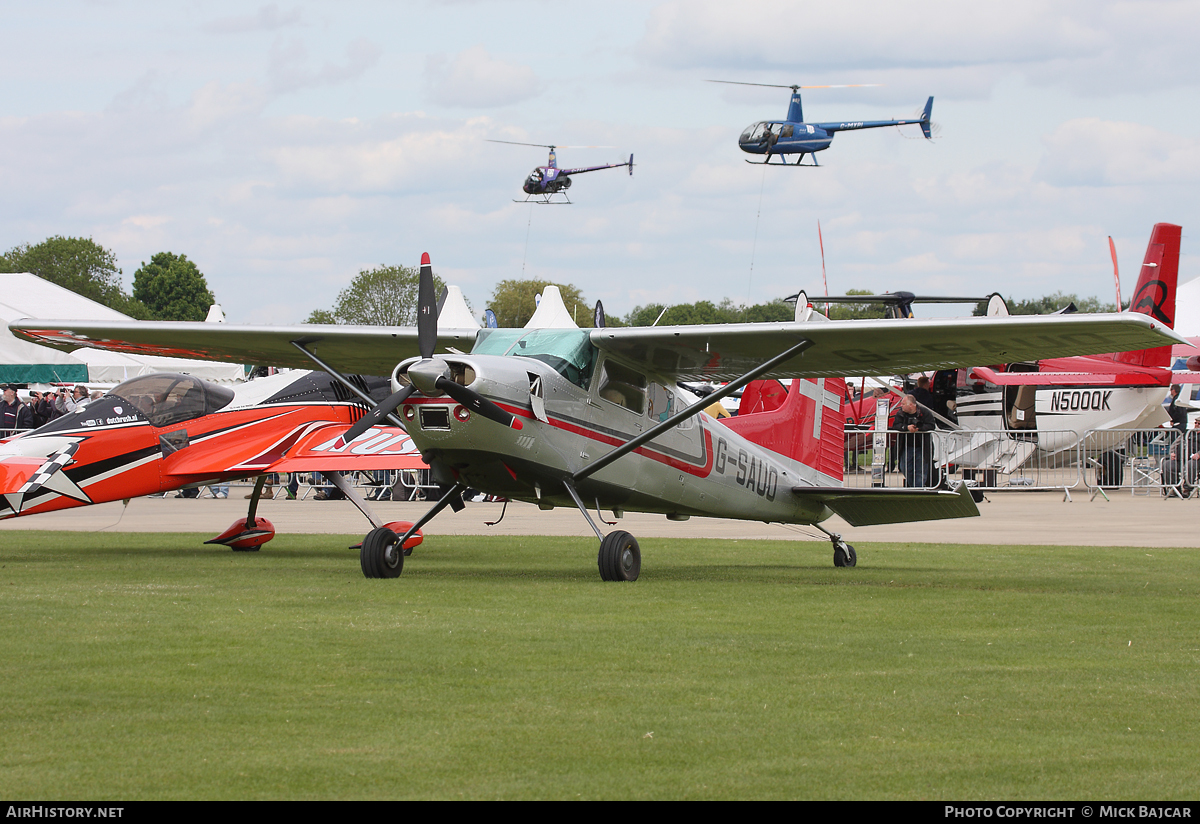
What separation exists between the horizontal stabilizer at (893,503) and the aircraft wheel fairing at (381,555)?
4.97m

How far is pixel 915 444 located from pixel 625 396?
15.3 m

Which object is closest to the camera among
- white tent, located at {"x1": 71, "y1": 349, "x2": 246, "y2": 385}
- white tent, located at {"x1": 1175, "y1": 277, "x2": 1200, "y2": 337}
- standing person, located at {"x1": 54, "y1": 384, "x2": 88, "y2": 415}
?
standing person, located at {"x1": 54, "y1": 384, "x2": 88, "y2": 415}

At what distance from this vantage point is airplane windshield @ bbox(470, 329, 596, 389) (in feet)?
38.3

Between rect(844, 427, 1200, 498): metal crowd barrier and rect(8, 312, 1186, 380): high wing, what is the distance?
13749 millimetres

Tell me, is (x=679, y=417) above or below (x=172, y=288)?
below

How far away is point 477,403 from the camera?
10.4 m

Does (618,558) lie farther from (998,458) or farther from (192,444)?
(998,458)

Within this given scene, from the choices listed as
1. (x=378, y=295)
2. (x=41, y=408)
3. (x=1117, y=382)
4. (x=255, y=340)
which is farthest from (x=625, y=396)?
(x=378, y=295)

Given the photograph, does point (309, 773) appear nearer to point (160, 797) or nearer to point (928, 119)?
point (160, 797)

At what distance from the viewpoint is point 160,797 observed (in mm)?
3904

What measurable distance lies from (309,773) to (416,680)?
5.73ft

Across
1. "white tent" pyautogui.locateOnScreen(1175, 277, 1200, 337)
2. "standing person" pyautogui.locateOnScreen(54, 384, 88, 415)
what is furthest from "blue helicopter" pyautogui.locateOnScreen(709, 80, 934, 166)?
"standing person" pyautogui.locateOnScreen(54, 384, 88, 415)

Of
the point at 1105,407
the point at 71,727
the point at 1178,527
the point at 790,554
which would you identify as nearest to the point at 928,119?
the point at 1105,407

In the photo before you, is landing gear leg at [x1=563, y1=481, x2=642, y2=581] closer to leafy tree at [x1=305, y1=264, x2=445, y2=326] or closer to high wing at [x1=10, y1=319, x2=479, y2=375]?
high wing at [x1=10, y1=319, x2=479, y2=375]
